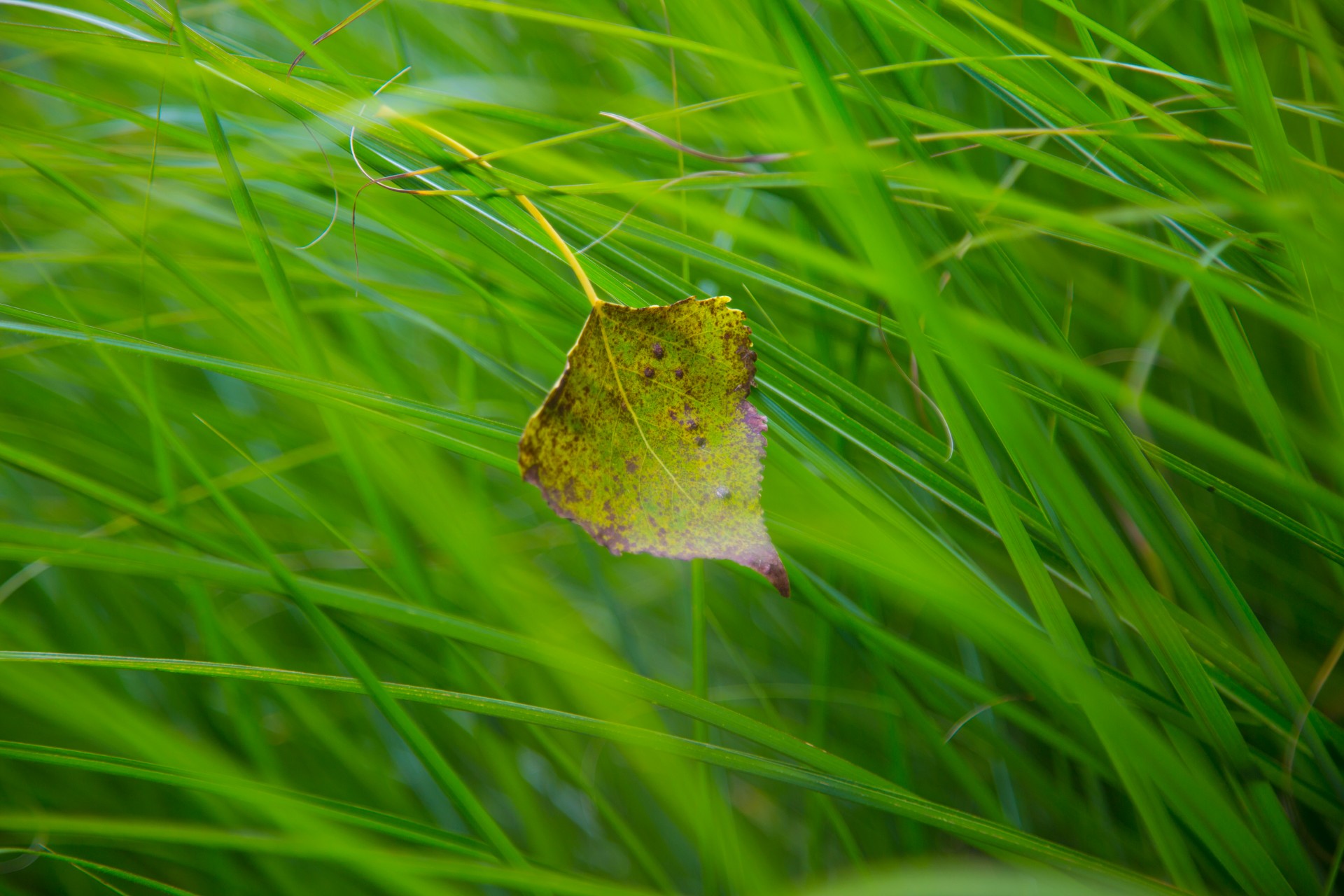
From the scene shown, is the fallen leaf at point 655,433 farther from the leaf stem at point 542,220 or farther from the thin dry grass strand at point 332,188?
the thin dry grass strand at point 332,188

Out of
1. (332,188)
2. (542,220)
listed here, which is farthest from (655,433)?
(332,188)

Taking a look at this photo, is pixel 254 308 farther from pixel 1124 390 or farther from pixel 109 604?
pixel 1124 390

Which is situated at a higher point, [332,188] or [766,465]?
[332,188]

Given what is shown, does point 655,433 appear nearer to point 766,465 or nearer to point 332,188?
point 766,465

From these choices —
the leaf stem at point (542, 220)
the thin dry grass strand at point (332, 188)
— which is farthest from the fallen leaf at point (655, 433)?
the thin dry grass strand at point (332, 188)

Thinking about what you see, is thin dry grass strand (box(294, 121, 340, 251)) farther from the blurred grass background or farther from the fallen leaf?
the fallen leaf

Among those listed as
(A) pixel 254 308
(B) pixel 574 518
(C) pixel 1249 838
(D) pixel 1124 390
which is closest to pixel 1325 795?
(C) pixel 1249 838
